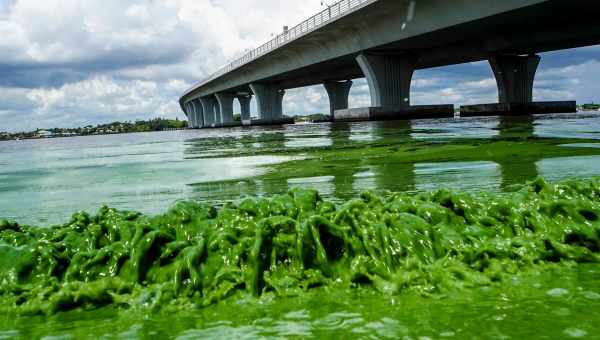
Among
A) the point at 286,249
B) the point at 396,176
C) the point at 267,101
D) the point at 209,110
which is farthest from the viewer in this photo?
the point at 209,110

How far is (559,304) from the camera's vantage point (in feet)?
8.57


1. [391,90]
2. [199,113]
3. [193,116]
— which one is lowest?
[391,90]

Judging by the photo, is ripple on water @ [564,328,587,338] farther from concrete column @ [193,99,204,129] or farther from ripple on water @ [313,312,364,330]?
concrete column @ [193,99,204,129]

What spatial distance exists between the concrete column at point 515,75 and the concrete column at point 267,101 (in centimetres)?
3267

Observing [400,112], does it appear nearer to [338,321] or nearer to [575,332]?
[338,321]

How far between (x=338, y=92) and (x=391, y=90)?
28317mm

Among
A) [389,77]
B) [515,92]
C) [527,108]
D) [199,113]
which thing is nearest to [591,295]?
[389,77]

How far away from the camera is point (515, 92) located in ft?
163

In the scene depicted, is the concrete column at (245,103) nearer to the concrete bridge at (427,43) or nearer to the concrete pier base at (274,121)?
the concrete pier base at (274,121)

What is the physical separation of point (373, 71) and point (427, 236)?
3962 centimetres

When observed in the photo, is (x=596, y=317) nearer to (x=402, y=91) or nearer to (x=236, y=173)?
(x=236, y=173)

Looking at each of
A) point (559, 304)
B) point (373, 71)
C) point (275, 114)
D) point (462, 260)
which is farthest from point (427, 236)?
point (275, 114)

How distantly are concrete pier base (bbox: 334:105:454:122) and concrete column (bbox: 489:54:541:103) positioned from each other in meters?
7.21

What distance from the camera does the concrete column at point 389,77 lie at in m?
42.2
